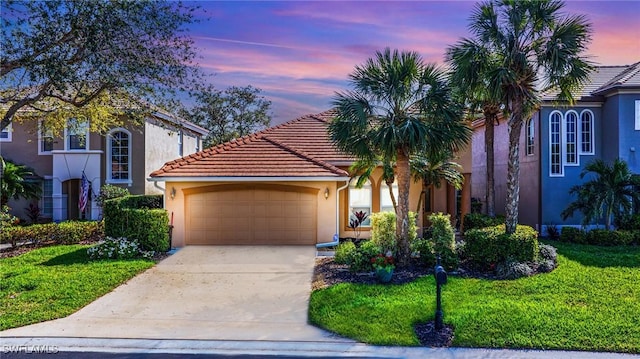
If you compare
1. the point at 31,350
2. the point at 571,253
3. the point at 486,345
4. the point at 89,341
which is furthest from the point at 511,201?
the point at 31,350

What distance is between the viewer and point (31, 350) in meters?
5.92

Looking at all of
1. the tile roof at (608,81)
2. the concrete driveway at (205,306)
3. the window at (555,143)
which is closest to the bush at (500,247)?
the concrete driveway at (205,306)

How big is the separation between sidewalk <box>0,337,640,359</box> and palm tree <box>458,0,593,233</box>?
5.08 metres

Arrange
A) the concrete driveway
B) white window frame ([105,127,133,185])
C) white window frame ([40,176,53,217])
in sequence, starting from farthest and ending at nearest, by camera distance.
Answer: white window frame ([40,176,53,217]), white window frame ([105,127,133,185]), the concrete driveway

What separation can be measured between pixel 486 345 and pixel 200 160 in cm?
1161

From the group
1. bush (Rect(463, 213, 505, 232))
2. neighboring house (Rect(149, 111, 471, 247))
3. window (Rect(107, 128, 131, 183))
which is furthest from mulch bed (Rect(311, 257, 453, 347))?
window (Rect(107, 128, 131, 183))

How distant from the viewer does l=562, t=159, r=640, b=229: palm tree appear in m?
13.4

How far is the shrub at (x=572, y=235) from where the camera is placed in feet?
46.5

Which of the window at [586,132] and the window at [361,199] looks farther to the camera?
the window at [586,132]

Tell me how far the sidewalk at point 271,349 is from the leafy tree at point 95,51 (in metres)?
7.58

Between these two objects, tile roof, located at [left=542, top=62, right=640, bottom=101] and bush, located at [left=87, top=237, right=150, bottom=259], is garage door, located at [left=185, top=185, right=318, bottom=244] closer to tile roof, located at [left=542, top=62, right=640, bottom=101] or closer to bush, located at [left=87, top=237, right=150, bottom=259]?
bush, located at [left=87, top=237, right=150, bottom=259]

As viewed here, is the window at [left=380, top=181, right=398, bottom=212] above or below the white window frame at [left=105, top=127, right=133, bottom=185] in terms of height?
below

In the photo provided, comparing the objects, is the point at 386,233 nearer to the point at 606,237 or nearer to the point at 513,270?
the point at 513,270

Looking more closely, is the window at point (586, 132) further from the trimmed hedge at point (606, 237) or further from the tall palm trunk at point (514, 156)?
the tall palm trunk at point (514, 156)
